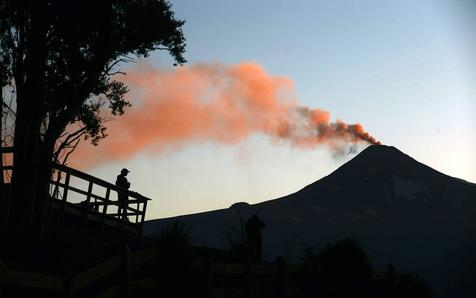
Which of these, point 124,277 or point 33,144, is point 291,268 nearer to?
point 124,277

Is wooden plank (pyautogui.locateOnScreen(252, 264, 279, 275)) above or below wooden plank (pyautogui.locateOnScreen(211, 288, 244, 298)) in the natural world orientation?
above

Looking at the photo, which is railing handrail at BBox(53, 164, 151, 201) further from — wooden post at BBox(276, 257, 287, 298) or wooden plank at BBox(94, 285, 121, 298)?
wooden plank at BBox(94, 285, 121, 298)

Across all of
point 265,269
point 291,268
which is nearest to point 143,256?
point 265,269

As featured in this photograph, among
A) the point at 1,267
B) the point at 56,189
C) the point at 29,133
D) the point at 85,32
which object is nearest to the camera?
the point at 1,267

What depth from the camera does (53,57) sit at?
20297 mm

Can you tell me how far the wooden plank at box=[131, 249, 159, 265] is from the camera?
1289cm

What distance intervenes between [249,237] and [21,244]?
637 centimetres

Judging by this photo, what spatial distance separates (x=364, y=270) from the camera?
797 inches

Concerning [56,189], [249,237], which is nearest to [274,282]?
[249,237]

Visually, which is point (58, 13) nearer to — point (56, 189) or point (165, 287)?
point (56, 189)

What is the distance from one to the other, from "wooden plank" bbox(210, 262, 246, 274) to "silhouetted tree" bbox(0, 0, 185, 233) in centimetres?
543

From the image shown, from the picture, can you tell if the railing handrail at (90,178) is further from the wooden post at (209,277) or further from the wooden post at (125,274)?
the wooden post at (125,274)

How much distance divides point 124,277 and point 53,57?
31.4ft

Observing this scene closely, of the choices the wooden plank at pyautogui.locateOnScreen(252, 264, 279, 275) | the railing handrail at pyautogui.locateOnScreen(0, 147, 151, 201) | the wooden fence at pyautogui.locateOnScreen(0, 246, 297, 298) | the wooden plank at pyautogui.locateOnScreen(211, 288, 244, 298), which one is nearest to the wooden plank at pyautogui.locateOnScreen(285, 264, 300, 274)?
the wooden fence at pyautogui.locateOnScreen(0, 246, 297, 298)
